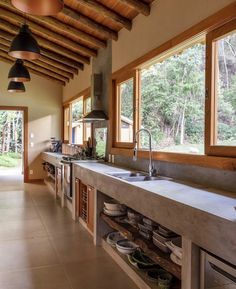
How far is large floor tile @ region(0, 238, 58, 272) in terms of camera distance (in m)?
3.16

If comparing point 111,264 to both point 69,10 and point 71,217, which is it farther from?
point 69,10

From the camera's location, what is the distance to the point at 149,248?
256 cm

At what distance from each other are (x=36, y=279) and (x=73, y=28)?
4.06 meters

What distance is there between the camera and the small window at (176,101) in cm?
296

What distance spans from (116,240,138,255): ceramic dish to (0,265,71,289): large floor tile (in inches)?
25.0

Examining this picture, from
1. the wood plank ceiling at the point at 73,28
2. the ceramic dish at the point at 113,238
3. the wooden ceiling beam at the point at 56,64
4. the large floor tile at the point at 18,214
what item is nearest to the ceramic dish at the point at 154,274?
the ceramic dish at the point at 113,238

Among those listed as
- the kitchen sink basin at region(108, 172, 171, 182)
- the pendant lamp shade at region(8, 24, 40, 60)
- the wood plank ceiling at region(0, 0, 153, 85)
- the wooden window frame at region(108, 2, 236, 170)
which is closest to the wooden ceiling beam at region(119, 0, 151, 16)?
the wood plank ceiling at region(0, 0, 153, 85)

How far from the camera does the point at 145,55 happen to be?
3.76m

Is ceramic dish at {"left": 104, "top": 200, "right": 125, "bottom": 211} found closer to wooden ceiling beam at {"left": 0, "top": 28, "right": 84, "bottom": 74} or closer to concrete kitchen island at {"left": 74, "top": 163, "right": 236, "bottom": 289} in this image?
concrete kitchen island at {"left": 74, "top": 163, "right": 236, "bottom": 289}

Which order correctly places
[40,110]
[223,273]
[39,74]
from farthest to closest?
[40,110] < [39,74] < [223,273]

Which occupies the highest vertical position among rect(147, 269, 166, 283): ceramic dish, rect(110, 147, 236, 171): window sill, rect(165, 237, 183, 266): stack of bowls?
rect(110, 147, 236, 171): window sill

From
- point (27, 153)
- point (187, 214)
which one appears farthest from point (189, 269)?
point (27, 153)

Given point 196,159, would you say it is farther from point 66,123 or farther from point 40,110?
point 40,110

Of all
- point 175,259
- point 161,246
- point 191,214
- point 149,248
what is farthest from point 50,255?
point 191,214
